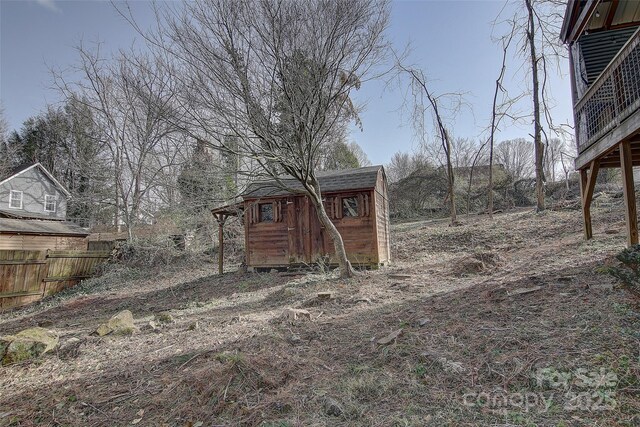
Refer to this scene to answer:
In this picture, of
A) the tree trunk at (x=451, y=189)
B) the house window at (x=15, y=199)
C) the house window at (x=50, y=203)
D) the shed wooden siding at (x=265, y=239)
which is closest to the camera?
the shed wooden siding at (x=265, y=239)

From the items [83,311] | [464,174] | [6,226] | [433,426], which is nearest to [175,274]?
[83,311]

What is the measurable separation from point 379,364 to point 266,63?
5649 millimetres

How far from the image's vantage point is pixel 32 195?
852 inches

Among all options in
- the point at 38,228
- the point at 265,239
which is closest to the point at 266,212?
the point at 265,239

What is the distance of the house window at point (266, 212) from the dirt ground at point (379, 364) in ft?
17.4

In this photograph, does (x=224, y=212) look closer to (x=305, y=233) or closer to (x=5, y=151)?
(x=305, y=233)

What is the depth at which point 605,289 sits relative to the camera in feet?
11.8

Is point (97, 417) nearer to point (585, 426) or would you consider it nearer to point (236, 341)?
point (236, 341)

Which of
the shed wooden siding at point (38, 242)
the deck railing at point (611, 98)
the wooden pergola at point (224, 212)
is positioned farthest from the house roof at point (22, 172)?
the deck railing at point (611, 98)

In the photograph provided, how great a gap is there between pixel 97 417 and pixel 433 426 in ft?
8.26

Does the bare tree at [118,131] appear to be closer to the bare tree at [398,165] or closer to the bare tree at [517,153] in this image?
the bare tree at [398,165]

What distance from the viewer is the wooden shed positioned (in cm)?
984

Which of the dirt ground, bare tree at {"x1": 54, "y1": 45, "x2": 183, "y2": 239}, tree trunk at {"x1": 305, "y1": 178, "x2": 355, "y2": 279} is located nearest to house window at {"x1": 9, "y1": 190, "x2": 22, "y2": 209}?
bare tree at {"x1": 54, "y1": 45, "x2": 183, "y2": 239}

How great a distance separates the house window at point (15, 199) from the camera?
20469 mm
